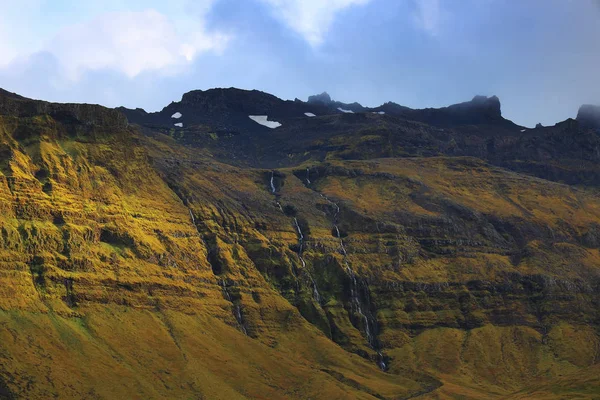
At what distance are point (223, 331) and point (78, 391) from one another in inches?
2127

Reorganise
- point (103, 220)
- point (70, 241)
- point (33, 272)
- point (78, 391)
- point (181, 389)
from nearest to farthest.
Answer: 1. point (78, 391)
2. point (181, 389)
3. point (33, 272)
4. point (70, 241)
5. point (103, 220)

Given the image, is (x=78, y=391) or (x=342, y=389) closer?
(x=78, y=391)

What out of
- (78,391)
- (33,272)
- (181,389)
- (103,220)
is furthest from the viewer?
(103,220)

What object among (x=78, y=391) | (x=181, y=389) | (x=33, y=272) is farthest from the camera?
(x=33, y=272)

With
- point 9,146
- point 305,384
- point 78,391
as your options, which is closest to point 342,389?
point 305,384

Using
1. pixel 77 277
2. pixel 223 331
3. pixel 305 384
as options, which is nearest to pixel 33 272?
pixel 77 277

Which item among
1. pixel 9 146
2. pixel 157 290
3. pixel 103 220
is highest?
pixel 9 146

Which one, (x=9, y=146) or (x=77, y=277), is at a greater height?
(x=9, y=146)

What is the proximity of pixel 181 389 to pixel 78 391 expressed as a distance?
22.3 meters

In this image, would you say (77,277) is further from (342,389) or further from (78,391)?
(342,389)

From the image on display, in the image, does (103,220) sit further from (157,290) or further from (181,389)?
(181,389)

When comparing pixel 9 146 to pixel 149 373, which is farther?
pixel 9 146

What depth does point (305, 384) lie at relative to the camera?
591 ft

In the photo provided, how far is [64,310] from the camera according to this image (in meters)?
169
